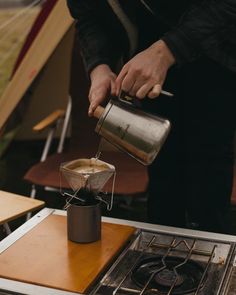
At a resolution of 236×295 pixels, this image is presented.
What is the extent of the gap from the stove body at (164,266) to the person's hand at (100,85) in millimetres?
320

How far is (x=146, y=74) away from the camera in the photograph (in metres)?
1.27

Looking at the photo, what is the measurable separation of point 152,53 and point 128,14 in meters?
0.28

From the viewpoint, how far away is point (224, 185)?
1632 millimetres

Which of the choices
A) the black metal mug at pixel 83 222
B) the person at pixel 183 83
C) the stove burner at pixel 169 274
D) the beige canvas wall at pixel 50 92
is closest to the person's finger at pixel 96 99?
the person at pixel 183 83

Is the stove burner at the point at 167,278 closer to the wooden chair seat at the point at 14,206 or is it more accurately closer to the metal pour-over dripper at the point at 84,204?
the metal pour-over dripper at the point at 84,204

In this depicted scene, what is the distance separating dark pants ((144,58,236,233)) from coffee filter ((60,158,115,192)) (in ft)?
1.17

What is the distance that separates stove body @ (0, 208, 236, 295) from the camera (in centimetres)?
109

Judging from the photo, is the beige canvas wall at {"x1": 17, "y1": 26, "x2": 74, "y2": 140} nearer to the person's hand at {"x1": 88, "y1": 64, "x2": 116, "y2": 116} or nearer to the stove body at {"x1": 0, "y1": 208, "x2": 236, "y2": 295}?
the person's hand at {"x1": 88, "y1": 64, "x2": 116, "y2": 116}

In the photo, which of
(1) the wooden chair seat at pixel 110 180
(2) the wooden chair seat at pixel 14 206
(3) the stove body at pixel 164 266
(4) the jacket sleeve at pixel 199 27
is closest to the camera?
(3) the stove body at pixel 164 266

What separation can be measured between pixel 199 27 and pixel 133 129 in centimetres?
33

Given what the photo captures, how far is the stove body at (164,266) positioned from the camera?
109 centimetres

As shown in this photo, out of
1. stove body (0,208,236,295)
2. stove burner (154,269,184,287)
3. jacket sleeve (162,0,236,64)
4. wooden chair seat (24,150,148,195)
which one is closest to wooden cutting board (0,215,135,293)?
stove body (0,208,236,295)

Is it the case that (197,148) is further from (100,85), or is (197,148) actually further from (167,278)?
(167,278)

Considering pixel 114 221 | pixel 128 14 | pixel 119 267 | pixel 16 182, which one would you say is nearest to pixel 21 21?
pixel 16 182
